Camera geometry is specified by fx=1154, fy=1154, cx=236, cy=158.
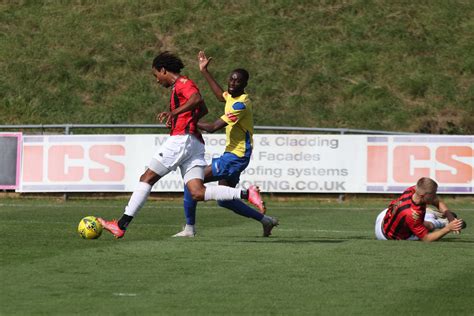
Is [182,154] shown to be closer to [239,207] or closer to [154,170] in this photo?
[154,170]

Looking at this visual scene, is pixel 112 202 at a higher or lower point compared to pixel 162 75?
lower

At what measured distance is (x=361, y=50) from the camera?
33281 millimetres

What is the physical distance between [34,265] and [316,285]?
2.58m

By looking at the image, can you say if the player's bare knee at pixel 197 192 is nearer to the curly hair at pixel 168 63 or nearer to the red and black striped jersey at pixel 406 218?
the curly hair at pixel 168 63

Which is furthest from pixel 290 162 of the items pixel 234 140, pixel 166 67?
pixel 166 67

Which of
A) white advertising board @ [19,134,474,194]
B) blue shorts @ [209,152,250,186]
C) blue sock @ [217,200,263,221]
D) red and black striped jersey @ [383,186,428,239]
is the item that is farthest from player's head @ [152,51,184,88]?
white advertising board @ [19,134,474,194]

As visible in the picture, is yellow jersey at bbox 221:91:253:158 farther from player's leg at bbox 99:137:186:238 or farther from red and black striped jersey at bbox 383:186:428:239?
red and black striped jersey at bbox 383:186:428:239

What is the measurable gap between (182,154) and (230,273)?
323cm

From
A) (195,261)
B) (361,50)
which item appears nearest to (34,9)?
(361,50)

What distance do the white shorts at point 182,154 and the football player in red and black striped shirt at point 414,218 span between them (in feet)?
7.66

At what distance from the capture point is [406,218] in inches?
519

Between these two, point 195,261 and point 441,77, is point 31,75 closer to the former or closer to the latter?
point 441,77

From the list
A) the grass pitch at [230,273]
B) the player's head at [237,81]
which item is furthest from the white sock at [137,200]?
the player's head at [237,81]

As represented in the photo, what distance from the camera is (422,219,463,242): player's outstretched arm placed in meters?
12.6
